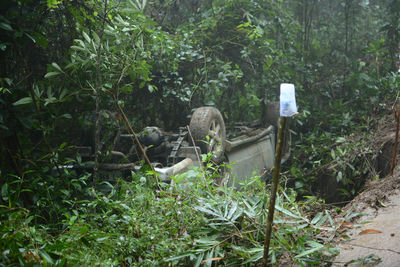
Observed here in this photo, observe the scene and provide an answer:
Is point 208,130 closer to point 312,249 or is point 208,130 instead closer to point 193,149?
point 193,149

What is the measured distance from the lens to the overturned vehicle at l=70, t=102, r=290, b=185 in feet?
12.1

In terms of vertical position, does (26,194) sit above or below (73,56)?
below

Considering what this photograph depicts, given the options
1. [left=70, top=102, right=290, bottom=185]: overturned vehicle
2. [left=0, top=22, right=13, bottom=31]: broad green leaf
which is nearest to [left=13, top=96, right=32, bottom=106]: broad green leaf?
[left=0, top=22, right=13, bottom=31]: broad green leaf

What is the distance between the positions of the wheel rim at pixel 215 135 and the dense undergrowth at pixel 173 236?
1.89 m

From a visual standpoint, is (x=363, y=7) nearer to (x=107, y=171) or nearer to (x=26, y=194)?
(x=107, y=171)

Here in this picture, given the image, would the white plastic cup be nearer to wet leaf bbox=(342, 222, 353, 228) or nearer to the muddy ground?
the muddy ground

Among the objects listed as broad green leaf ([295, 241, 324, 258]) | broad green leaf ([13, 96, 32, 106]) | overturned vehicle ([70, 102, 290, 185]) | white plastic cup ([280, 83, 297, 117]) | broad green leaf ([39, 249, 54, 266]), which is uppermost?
white plastic cup ([280, 83, 297, 117])

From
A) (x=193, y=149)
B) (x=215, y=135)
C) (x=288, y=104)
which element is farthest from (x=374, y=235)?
(x=215, y=135)

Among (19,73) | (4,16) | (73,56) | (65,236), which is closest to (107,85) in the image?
(73,56)

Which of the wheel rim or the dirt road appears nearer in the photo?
the dirt road

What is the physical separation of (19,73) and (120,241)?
5.89ft

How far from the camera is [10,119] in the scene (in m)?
2.66

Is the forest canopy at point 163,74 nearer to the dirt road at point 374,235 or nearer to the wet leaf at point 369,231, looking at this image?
the dirt road at point 374,235

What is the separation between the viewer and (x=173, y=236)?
7.51 feet
